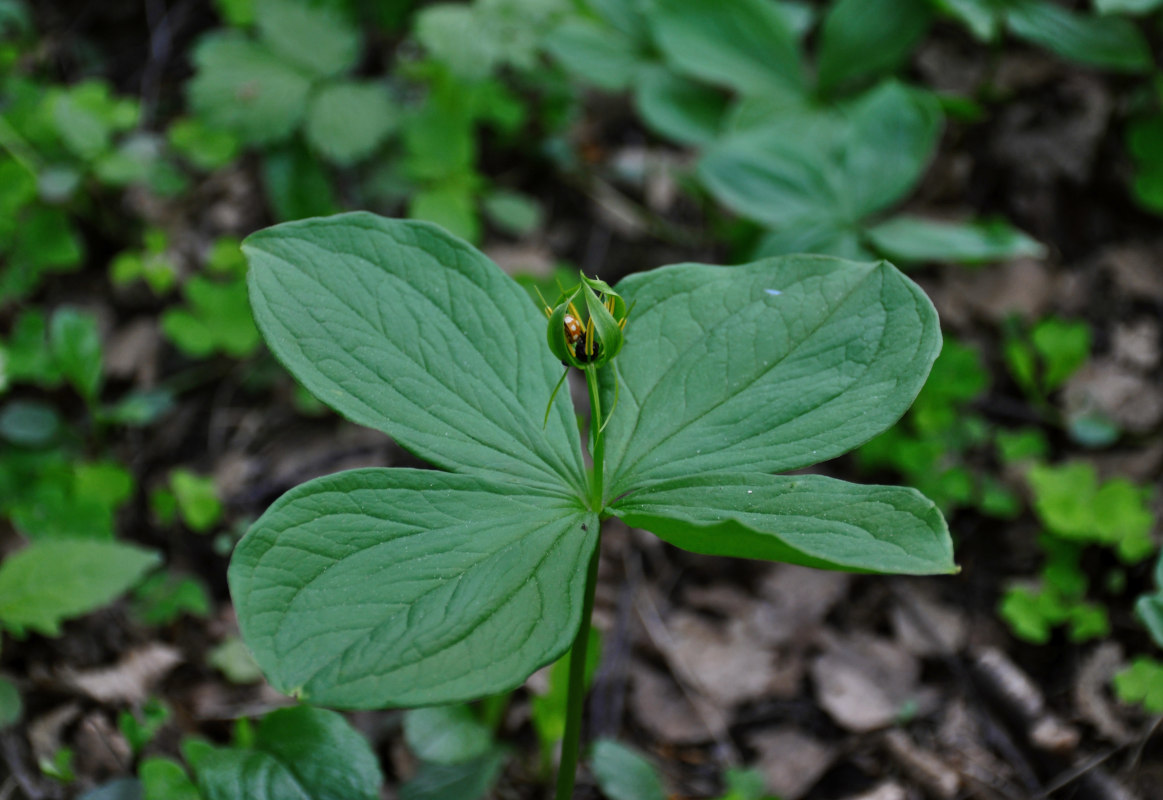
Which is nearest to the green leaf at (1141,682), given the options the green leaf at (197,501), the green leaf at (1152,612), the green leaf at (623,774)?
the green leaf at (1152,612)

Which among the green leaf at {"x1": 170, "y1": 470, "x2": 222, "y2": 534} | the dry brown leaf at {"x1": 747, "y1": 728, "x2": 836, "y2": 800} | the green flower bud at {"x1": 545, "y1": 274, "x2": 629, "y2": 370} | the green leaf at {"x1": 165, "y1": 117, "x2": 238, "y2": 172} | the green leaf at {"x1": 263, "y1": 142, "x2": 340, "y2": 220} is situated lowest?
the dry brown leaf at {"x1": 747, "y1": 728, "x2": 836, "y2": 800}

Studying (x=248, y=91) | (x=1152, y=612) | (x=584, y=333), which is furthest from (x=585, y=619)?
(x=248, y=91)

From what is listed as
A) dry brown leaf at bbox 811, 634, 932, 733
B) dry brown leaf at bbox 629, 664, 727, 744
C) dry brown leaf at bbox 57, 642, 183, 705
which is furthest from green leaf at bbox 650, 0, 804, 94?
dry brown leaf at bbox 57, 642, 183, 705

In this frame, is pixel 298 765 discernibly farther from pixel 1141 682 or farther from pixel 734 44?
pixel 734 44

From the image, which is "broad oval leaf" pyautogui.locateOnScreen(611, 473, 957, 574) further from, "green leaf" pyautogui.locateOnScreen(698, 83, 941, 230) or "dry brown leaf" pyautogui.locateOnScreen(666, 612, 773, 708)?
"green leaf" pyautogui.locateOnScreen(698, 83, 941, 230)

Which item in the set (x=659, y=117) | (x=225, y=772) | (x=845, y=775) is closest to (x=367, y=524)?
(x=225, y=772)

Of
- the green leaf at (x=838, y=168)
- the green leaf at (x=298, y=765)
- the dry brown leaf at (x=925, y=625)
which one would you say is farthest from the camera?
the green leaf at (x=838, y=168)

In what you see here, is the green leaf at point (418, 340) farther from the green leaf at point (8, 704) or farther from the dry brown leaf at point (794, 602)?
the dry brown leaf at point (794, 602)
